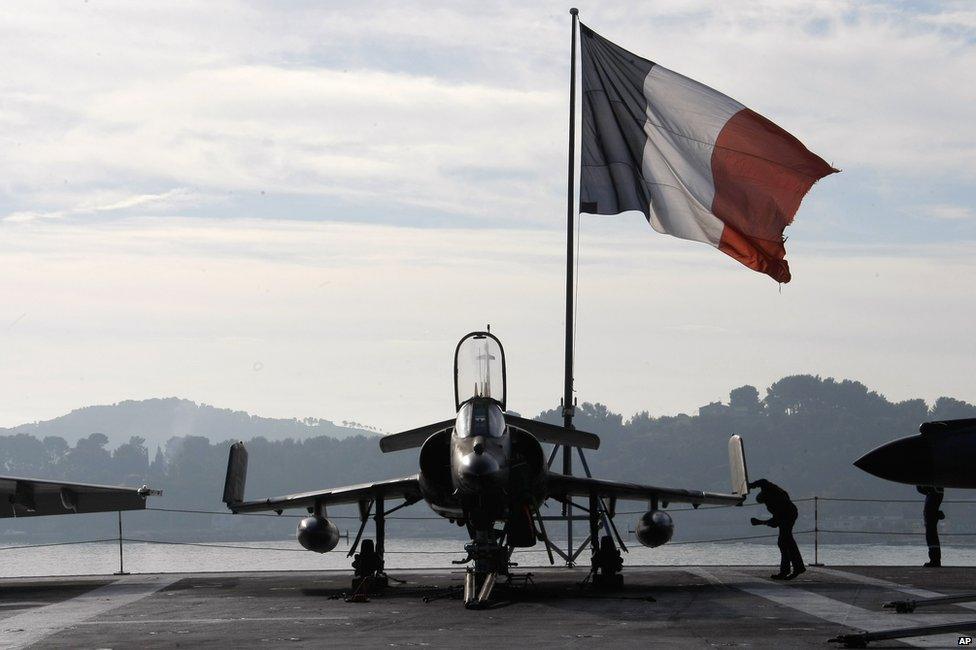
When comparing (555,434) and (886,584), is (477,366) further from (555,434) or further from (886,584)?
(886,584)

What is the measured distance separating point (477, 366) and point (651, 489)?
15.9 ft

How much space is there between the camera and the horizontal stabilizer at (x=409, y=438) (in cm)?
1933

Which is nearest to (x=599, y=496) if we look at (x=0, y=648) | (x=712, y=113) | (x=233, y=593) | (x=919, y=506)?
(x=233, y=593)

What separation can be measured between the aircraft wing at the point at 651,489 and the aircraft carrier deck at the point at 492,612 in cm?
144

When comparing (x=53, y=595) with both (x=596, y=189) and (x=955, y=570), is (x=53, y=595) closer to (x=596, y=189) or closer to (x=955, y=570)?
(x=596, y=189)

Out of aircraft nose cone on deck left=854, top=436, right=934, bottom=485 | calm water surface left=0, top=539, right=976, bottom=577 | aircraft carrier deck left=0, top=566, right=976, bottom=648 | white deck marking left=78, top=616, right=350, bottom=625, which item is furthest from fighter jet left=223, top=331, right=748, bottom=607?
calm water surface left=0, top=539, right=976, bottom=577

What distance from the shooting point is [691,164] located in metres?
23.4

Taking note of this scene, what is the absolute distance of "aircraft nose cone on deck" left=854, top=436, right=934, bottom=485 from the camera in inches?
440

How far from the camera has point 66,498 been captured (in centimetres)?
2475

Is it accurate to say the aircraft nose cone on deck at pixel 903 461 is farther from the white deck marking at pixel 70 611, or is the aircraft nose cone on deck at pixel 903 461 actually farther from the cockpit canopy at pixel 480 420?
the white deck marking at pixel 70 611

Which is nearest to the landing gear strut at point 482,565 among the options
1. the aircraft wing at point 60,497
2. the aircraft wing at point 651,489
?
the aircraft wing at point 651,489

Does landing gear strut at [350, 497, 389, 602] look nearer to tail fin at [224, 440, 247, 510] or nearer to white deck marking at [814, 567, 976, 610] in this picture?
tail fin at [224, 440, 247, 510]

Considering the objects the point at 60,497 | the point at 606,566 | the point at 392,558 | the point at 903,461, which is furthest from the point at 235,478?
the point at 392,558

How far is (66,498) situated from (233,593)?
6973mm
